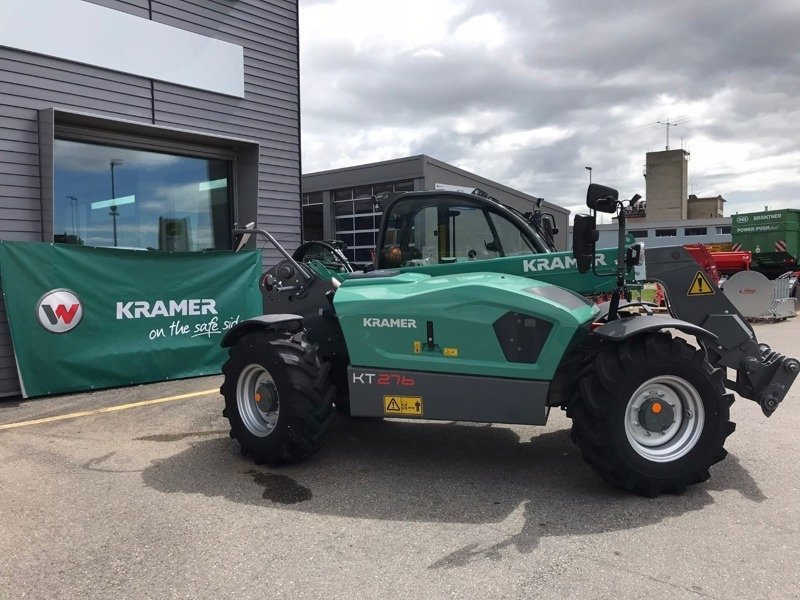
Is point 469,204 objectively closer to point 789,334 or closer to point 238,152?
point 238,152

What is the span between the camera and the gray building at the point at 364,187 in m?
17.0

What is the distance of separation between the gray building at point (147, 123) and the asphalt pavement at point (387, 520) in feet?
11.6

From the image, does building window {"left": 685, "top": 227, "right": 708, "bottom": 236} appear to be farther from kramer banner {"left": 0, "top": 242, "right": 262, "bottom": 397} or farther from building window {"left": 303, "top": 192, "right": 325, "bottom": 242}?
kramer banner {"left": 0, "top": 242, "right": 262, "bottom": 397}

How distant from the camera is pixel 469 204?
5465 mm

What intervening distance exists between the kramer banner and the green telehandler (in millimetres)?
3147

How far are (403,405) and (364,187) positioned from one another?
1452 centimetres

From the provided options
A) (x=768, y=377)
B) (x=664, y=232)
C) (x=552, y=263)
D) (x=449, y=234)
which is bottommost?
(x=768, y=377)

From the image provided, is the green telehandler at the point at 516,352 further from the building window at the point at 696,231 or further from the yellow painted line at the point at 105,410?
the building window at the point at 696,231

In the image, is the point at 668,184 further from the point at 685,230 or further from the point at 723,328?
the point at 723,328

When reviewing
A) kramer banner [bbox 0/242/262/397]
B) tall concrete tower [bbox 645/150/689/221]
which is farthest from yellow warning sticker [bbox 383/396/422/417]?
tall concrete tower [bbox 645/150/689/221]

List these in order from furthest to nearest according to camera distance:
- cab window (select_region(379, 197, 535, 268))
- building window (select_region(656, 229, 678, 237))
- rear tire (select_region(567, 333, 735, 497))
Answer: building window (select_region(656, 229, 678, 237)), cab window (select_region(379, 197, 535, 268)), rear tire (select_region(567, 333, 735, 497))

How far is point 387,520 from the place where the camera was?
387cm

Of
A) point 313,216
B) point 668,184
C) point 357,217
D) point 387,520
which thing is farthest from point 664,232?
point 387,520

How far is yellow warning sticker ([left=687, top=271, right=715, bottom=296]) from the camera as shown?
4.75 meters
